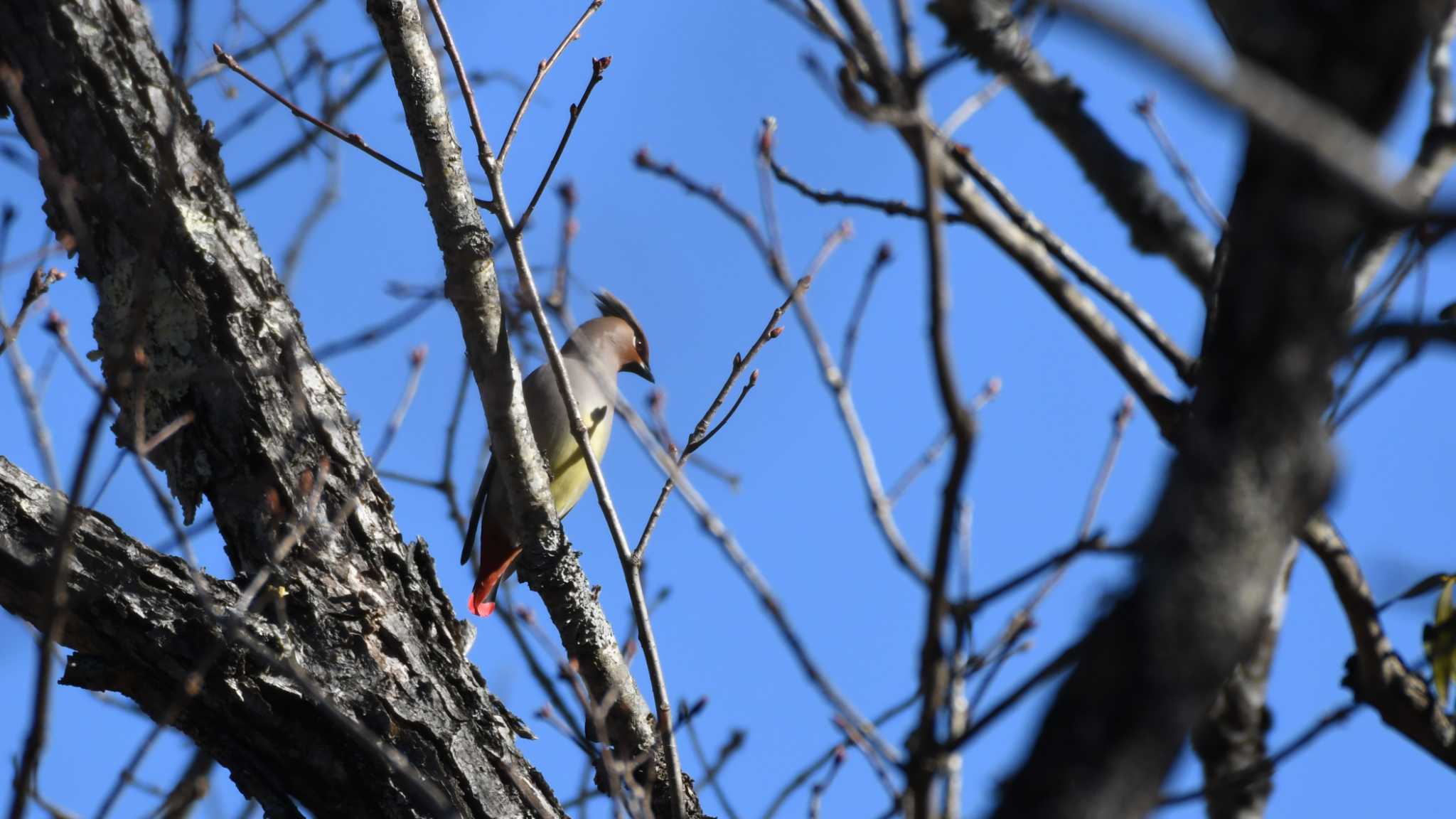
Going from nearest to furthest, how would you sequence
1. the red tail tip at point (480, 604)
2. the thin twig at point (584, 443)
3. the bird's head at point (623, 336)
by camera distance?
the thin twig at point (584, 443) → the red tail tip at point (480, 604) → the bird's head at point (623, 336)

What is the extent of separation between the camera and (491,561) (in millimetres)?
4855

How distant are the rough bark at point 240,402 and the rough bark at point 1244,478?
70.0 inches

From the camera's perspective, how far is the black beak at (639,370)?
19.1ft

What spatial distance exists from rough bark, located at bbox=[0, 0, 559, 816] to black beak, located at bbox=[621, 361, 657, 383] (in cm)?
270

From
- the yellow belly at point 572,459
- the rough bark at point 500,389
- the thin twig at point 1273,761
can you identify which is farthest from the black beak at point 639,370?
the thin twig at point 1273,761

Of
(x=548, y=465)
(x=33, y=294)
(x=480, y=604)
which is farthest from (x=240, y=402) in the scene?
(x=480, y=604)

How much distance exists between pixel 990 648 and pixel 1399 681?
3.04 ft

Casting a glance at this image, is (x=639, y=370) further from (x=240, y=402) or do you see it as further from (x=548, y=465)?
(x=240, y=402)

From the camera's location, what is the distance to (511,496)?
11.1 feet

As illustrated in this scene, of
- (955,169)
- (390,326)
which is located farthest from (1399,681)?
(390,326)

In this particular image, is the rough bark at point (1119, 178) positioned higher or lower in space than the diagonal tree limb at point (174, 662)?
higher

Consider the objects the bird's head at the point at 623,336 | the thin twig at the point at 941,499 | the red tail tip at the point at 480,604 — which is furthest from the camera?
the bird's head at the point at 623,336

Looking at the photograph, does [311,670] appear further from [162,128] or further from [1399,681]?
[1399,681]

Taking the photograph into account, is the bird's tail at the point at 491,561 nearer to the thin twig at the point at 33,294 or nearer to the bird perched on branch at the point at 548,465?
the bird perched on branch at the point at 548,465
